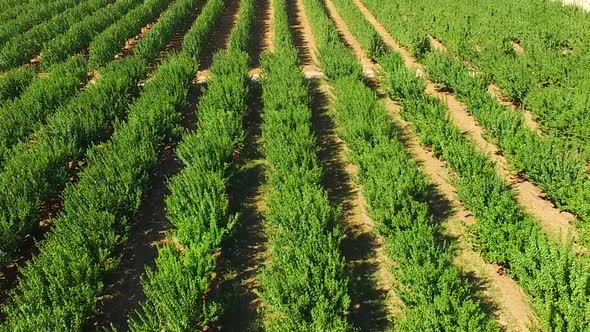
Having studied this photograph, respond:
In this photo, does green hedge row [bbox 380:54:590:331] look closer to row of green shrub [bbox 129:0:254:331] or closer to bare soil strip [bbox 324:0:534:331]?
bare soil strip [bbox 324:0:534:331]

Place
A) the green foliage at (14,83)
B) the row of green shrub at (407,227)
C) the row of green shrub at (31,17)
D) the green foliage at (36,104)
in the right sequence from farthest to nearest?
the row of green shrub at (31,17)
the green foliage at (14,83)
the green foliage at (36,104)
the row of green shrub at (407,227)

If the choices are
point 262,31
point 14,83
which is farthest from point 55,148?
point 262,31

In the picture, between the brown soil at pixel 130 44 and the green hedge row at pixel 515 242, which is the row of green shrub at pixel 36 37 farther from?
the green hedge row at pixel 515 242

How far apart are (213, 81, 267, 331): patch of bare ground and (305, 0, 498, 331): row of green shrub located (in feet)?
6.36

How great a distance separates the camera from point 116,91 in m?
12.4

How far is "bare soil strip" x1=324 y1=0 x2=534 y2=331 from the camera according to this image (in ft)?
21.0

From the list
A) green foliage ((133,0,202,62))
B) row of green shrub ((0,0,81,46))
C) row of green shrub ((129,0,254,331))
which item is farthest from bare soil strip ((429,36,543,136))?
row of green shrub ((0,0,81,46))

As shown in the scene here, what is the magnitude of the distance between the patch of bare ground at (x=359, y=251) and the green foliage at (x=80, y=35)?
11147 millimetres

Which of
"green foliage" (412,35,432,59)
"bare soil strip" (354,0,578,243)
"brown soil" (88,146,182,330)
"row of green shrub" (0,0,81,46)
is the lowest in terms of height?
"brown soil" (88,146,182,330)

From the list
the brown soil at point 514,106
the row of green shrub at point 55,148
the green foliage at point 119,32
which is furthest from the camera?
the green foliage at point 119,32

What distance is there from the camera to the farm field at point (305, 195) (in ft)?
19.9

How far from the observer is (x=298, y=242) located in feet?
22.3

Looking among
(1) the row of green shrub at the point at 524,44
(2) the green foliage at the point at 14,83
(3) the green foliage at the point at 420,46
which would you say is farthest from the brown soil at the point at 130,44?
(3) the green foliage at the point at 420,46

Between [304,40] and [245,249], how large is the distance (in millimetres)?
13126
